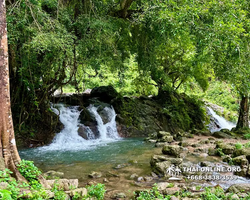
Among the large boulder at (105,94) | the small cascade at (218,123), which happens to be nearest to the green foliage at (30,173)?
the large boulder at (105,94)

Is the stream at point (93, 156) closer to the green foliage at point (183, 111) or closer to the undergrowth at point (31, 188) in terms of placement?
the undergrowth at point (31, 188)

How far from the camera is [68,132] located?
40.4 feet

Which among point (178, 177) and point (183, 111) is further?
point (183, 111)

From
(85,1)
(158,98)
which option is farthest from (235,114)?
(85,1)

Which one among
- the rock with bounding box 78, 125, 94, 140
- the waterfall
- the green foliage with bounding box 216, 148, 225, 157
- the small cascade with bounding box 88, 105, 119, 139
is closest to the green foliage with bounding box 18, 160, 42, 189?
the green foliage with bounding box 216, 148, 225, 157

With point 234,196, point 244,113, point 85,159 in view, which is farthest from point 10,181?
Answer: point 244,113

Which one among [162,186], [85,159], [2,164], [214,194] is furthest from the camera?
[85,159]

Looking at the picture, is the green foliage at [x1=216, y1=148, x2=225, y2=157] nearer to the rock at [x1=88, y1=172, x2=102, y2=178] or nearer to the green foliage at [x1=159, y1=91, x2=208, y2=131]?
the rock at [x1=88, y1=172, x2=102, y2=178]

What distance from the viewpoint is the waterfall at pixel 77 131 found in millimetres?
11291

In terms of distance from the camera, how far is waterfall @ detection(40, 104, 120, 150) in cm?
1129

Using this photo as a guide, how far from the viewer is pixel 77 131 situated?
12484 mm

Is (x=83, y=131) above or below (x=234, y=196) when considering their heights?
below

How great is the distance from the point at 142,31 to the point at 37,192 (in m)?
8.82

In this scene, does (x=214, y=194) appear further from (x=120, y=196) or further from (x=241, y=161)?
(x=241, y=161)
